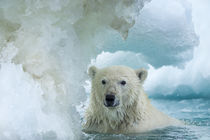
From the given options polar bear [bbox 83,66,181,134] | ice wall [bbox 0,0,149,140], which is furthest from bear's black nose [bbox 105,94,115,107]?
ice wall [bbox 0,0,149,140]

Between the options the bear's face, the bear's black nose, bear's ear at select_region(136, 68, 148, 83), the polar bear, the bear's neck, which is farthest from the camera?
bear's ear at select_region(136, 68, 148, 83)

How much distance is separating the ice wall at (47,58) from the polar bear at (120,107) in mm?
1291

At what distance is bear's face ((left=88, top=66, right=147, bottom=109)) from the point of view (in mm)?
4692

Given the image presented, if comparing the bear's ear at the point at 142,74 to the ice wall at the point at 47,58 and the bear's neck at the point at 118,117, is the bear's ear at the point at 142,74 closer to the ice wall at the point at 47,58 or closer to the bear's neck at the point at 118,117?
the bear's neck at the point at 118,117

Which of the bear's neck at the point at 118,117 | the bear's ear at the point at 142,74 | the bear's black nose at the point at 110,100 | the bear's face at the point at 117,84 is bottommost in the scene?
the bear's neck at the point at 118,117

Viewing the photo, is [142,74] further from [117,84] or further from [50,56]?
[50,56]

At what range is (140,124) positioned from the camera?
16.3 ft

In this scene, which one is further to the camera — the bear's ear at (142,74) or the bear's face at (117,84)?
the bear's ear at (142,74)

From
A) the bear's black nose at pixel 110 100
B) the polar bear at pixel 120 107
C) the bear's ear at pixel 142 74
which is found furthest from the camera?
the bear's ear at pixel 142 74

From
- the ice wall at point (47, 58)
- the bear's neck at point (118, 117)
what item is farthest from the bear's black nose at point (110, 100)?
the ice wall at point (47, 58)

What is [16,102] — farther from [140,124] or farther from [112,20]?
[140,124]

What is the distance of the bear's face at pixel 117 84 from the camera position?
4692mm

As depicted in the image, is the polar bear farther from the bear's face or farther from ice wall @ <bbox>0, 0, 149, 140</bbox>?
ice wall @ <bbox>0, 0, 149, 140</bbox>

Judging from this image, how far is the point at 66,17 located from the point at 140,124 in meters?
2.54
